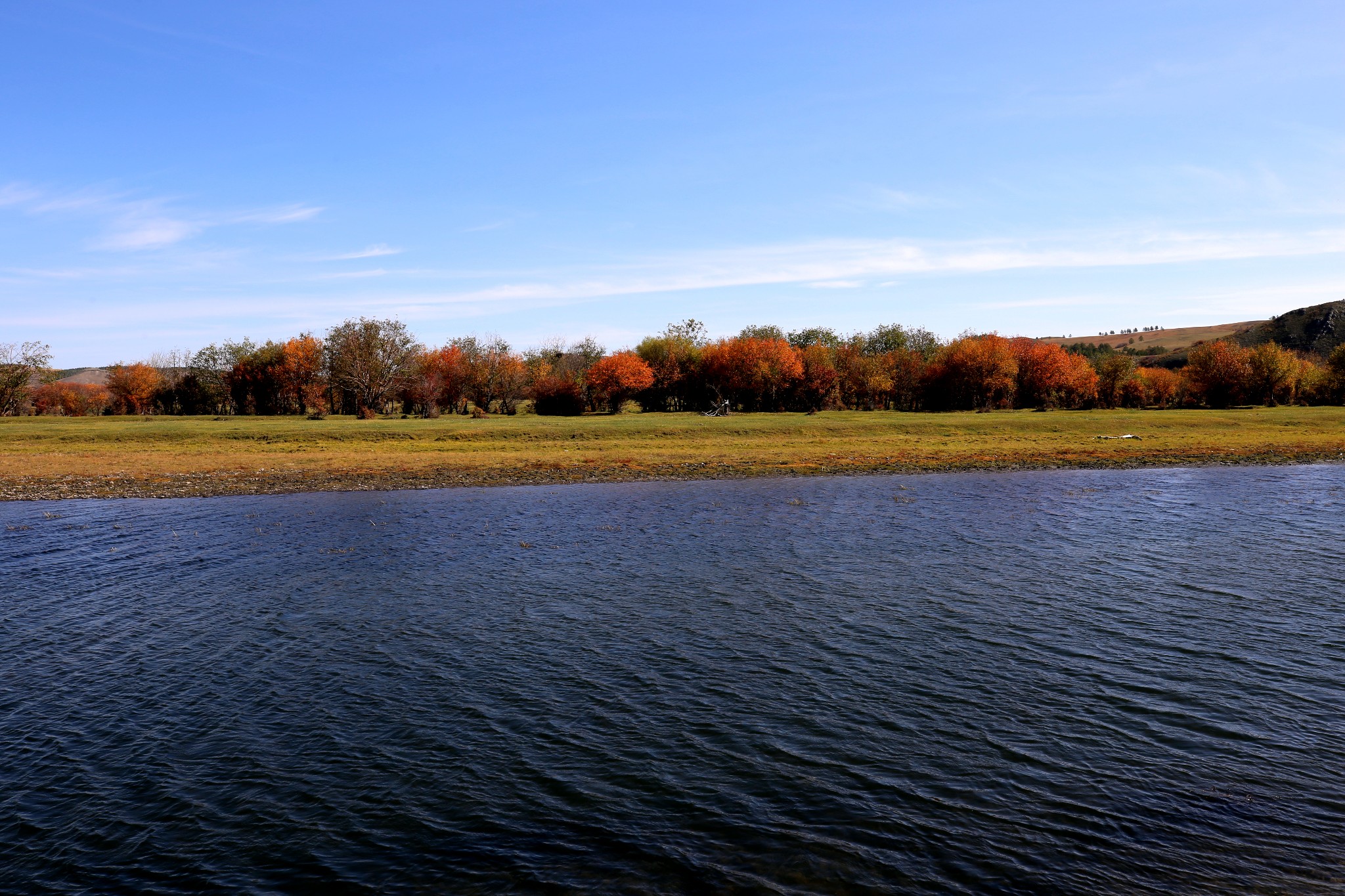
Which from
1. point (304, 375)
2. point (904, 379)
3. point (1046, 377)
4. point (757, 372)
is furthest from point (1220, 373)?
point (304, 375)

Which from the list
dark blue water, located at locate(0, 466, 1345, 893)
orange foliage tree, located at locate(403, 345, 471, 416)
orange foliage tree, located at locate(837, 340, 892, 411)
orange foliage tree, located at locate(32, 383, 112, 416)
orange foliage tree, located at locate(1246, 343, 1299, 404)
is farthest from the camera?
orange foliage tree, located at locate(32, 383, 112, 416)

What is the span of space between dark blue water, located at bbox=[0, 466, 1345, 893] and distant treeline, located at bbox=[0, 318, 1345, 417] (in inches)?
2995

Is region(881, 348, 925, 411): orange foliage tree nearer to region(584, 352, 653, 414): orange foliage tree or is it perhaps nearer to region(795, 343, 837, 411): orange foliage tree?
region(795, 343, 837, 411): orange foliage tree

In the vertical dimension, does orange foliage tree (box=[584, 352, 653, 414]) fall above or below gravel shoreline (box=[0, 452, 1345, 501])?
above

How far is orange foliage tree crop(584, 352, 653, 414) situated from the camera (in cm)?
10212

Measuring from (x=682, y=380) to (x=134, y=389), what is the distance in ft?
243

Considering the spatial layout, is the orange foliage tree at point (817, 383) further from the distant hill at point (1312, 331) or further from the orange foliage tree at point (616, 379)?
the distant hill at point (1312, 331)

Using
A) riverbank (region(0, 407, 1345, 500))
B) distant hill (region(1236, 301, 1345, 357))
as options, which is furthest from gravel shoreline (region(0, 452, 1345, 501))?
distant hill (region(1236, 301, 1345, 357))

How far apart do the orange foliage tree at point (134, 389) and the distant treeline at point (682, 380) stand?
0.18 m

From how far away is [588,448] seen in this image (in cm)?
5819

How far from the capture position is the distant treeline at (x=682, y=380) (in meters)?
100

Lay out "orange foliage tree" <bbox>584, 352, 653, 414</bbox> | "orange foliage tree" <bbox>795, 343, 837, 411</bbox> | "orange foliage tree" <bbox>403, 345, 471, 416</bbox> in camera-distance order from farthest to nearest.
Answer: "orange foliage tree" <bbox>795, 343, 837, 411</bbox>, "orange foliage tree" <bbox>584, 352, 653, 414</bbox>, "orange foliage tree" <bbox>403, 345, 471, 416</bbox>

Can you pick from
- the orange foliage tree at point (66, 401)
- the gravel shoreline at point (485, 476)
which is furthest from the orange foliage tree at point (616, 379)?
the orange foliage tree at point (66, 401)

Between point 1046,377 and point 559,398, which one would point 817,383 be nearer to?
point 1046,377
